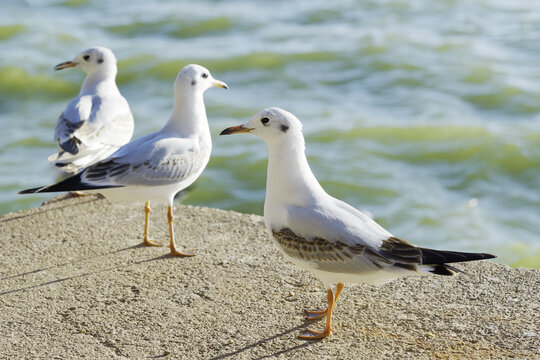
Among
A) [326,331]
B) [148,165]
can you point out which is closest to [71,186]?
[148,165]

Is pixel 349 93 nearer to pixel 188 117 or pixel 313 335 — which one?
pixel 188 117

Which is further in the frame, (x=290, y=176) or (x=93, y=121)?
(x=93, y=121)

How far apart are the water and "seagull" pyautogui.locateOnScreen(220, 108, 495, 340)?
3.57 m

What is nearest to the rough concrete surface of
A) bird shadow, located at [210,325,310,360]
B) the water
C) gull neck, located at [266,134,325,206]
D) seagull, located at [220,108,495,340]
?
bird shadow, located at [210,325,310,360]

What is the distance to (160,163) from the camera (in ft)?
16.2

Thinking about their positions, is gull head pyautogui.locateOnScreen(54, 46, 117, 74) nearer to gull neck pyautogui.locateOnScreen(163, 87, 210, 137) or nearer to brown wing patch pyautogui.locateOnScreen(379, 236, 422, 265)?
gull neck pyautogui.locateOnScreen(163, 87, 210, 137)

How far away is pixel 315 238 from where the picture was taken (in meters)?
3.82

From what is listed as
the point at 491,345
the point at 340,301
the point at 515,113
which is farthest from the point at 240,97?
the point at 491,345

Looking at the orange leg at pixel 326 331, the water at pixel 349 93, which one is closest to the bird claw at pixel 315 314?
the orange leg at pixel 326 331

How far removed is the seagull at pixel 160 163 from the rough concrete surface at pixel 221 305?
1.33ft

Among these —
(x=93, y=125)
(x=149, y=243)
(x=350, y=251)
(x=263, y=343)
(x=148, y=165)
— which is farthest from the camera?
(x=93, y=125)

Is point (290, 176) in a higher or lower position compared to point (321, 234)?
higher

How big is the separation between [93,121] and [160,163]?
61.9 inches

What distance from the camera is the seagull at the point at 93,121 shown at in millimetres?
6012
